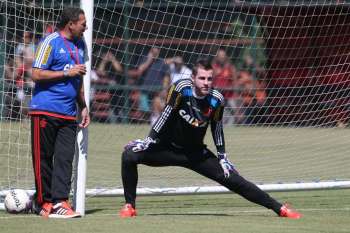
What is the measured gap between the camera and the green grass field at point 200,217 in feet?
26.3

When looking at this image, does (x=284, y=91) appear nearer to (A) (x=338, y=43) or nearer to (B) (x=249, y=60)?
(A) (x=338, y=43)

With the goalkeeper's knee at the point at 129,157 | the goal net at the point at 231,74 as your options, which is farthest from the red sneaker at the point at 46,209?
the goal net at the point at 231,74

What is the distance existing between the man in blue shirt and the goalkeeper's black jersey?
0.77 meters

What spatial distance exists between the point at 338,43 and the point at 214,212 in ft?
13.7

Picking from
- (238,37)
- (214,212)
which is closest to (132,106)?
(238,37)

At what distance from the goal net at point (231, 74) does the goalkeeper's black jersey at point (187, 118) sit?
1.25 metres

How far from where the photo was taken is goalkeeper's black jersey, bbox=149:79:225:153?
8.77 meters

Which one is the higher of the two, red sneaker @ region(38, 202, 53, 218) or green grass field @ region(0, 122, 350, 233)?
green grass field @ region(0, 122, 350, 233)

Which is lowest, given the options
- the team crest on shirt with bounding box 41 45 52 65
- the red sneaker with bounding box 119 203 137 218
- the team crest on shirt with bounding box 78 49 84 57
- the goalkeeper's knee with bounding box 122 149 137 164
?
the red sneaker with bounding box 119 203 137 218

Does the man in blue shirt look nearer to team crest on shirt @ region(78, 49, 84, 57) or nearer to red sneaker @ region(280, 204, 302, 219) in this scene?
team crest on shirt @ region(78, 49, 84, 57)

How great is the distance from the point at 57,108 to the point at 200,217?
1.59 m

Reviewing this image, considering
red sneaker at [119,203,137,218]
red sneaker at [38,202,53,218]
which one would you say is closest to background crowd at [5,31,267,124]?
red sneaker at [38,202,53,218]

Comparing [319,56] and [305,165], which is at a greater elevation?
[319,56]

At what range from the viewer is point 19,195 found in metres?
9.12
